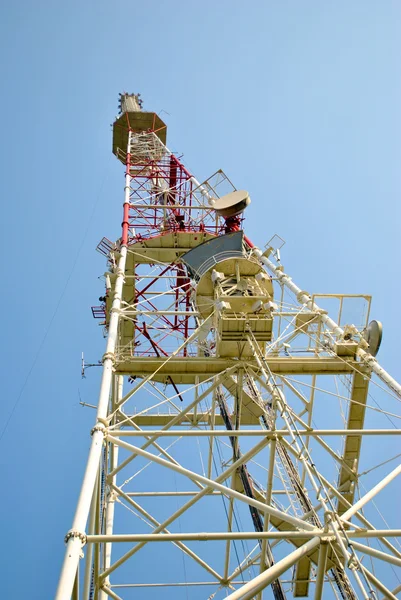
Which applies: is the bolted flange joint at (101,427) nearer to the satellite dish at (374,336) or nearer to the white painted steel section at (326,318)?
the white painted steel section at (326,318)

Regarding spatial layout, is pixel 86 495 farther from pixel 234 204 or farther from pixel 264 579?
pixel 234 204

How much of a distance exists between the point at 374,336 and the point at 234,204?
7.96 metres

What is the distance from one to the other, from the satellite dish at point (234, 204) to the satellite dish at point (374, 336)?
7.31 meters

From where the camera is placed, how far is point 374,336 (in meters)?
16.8

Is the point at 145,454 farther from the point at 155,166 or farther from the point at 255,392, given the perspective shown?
the point at 155,166

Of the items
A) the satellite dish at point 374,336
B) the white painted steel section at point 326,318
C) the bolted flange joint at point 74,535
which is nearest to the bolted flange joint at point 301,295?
the white painted steel section at point 326,318

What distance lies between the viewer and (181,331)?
27172 mm

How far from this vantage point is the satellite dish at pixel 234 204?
2219 cm

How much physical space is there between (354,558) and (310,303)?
11.4 metres

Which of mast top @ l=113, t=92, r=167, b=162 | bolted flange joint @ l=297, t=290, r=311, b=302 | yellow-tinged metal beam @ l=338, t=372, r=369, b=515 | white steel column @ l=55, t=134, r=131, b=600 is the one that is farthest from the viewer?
mast top @ l=113, t=92, r=167, b=162

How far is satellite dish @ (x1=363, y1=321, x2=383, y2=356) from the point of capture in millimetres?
16594

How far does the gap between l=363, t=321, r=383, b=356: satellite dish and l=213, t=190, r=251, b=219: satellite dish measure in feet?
24.0

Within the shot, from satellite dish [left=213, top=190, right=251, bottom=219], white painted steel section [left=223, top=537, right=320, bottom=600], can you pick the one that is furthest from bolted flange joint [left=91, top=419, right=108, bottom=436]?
satellite dish [left=213, top=190, right=251, bottom=219]

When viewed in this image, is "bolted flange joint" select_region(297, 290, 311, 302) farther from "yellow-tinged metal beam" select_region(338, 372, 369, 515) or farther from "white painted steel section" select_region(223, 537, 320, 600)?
"white painted steel section" select_region(223, 537, 320, 600)
